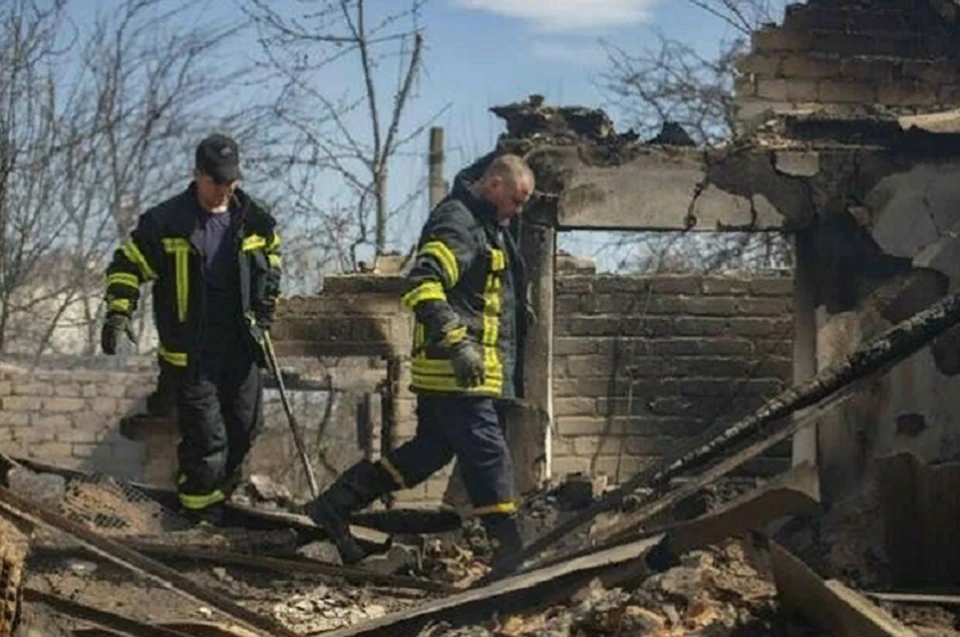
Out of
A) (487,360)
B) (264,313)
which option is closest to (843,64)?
(487,360)

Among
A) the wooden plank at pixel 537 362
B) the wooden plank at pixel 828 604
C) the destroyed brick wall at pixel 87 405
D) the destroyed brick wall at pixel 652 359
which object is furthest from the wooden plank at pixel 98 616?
the destroyed brick wall at pixel 87 405

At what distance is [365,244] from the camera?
62.8 feet

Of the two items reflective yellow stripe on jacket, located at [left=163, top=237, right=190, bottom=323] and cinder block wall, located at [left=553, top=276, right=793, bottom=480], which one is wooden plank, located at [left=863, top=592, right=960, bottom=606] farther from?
cinder block wall, located at [left=553, top=276, right=793, bottom=480]

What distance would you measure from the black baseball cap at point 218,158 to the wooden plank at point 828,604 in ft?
11.0

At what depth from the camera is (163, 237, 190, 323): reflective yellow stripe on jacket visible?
6934 mm

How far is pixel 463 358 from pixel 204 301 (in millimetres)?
1184

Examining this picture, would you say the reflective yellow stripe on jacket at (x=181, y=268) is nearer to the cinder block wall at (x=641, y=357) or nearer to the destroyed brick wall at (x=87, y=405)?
the cinder block wall at (x=641, y=357)

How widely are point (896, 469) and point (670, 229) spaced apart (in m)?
4.62

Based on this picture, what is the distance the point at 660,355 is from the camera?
1212cm

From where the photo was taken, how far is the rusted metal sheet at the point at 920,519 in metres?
4.98

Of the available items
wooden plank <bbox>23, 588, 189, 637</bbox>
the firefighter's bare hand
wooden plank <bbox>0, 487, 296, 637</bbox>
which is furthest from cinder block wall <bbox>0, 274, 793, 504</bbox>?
wooden plank <bbox>23, 588, 189, 637</bbox>

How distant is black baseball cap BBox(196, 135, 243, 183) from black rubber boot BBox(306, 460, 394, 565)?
4.32 ft

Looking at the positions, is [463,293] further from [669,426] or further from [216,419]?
[669,426]

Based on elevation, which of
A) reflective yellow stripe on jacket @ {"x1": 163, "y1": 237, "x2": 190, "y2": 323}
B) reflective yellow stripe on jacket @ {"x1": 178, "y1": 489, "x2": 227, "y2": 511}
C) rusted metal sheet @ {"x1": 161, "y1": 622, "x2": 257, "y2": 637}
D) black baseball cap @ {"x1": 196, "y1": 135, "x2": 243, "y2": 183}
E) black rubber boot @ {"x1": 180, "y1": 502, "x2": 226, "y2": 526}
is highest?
black baseball cap @ {"x1": 196, "y1": 135, "x2": 243, "y2": 183}
